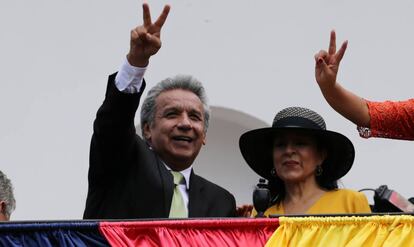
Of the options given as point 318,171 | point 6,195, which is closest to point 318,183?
point 318,171

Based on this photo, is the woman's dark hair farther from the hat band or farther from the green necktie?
the green necktie

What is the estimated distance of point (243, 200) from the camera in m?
7.62

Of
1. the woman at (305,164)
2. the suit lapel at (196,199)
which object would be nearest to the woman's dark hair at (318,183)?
the woman at (305,164)

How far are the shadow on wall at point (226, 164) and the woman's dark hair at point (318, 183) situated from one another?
273cm

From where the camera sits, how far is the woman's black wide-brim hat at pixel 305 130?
4672 millimetres

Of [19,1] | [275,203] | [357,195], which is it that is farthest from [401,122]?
[19,1]

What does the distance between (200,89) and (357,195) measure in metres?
0.81

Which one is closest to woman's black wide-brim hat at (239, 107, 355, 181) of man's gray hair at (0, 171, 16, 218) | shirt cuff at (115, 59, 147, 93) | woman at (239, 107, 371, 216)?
woman at (239, 107, 371, 216)

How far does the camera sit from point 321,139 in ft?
15.5

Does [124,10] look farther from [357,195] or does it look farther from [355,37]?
[357,195]

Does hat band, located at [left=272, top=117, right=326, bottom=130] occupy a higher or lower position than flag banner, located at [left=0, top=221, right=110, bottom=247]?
higher

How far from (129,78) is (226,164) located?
349 centimetres

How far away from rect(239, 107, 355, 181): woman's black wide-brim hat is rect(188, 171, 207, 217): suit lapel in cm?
27

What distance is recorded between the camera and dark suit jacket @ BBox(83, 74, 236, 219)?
4.30 m
